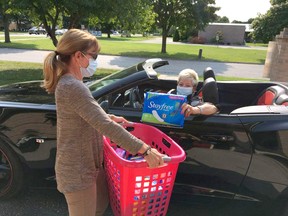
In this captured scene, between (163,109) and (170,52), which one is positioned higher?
(163,109)

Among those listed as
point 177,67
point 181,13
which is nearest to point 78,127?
point 177,67

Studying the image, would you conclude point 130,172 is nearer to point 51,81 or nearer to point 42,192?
point 51,81

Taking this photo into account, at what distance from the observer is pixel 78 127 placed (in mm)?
1639

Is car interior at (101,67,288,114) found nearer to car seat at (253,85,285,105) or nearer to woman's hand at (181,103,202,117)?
car seat at (253,85,285,105)

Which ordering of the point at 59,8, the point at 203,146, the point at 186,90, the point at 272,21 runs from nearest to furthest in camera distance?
the point at 203,146 < the point at 186,90 < the point at 59,8 < the point at 272,21

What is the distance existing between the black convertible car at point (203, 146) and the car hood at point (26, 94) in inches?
1.3

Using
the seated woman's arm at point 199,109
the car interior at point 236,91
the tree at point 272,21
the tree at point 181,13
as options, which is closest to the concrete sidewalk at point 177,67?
the tree at point 181,13

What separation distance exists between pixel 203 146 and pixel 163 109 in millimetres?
470

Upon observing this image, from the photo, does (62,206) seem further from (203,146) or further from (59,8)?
(59,8)

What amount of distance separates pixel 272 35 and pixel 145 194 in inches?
1190

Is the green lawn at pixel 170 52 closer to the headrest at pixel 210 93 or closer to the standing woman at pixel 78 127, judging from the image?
the headrest at pixel 210 93

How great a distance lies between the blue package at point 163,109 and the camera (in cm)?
234

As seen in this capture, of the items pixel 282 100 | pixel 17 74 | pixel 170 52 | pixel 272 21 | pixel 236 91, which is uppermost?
pixel 272 21

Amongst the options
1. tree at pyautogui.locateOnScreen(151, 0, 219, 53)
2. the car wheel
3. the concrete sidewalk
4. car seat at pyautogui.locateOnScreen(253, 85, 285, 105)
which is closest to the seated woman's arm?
car seat at pyautogui.locateOnScreen(253, 85, 285, 105)
